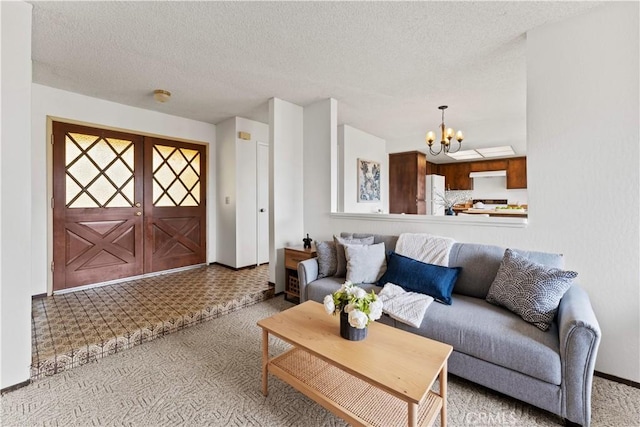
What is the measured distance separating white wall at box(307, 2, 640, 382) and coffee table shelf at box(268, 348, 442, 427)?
146 centimetres

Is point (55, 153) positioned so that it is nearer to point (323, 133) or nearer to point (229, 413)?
point (323, 133)

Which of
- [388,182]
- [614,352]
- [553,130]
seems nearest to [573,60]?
[553,130]

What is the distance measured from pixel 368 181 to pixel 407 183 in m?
1.04

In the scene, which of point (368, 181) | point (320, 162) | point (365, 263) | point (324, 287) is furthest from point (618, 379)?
point (368, 181)

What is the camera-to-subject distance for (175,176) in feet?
14.2

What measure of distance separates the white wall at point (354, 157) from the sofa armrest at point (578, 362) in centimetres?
332

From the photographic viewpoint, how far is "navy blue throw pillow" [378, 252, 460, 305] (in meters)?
2.16

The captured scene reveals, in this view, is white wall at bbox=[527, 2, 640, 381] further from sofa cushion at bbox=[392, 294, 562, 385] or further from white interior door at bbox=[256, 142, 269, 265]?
white interior door at bbox=[256, 142, 269, 265]

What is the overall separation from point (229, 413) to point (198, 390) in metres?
0.32

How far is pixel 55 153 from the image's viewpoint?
327 cm

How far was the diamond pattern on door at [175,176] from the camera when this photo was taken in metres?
4.14

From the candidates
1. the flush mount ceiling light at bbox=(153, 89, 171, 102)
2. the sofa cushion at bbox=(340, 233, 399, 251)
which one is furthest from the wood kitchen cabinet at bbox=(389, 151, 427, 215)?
the flush mount ceiling light at bbox=(153, 89, 171, 102)

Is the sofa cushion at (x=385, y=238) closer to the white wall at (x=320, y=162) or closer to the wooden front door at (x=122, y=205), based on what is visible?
the white wall at (x=320, y=162)

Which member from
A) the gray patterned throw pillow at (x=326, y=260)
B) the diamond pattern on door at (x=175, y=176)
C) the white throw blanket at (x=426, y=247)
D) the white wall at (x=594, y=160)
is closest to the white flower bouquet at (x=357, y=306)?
the white throw blanket at (x=426, y=247)
